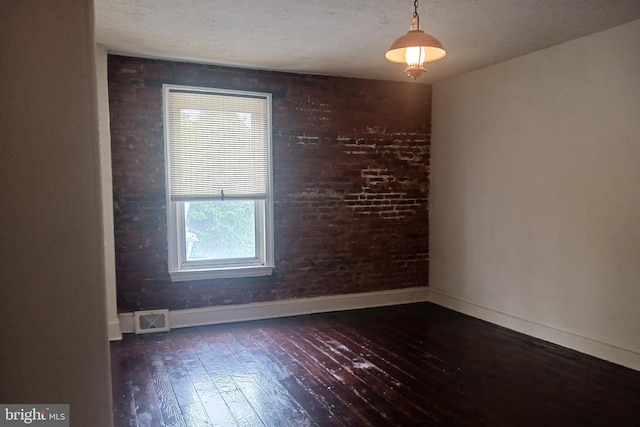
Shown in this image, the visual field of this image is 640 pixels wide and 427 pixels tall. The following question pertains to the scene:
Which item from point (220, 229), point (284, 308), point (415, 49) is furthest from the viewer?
point (284, 308)

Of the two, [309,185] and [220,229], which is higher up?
[309,185]

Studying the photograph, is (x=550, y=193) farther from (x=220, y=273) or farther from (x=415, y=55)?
(x=220, y=273)

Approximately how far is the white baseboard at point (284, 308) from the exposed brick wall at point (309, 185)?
8 cm

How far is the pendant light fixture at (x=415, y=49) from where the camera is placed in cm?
255

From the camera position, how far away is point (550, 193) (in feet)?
14.0

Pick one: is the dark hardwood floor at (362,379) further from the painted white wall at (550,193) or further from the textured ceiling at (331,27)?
the textured ceiling at (331,27)

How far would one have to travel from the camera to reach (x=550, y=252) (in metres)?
4.28

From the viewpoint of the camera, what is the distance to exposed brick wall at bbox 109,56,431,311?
14.7ft

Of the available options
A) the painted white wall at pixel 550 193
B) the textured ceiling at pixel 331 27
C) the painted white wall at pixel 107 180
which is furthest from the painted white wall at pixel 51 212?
the painted white wall at pixel 550 193

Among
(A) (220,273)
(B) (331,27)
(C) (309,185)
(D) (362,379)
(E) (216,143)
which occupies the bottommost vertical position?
(D) (362,379)

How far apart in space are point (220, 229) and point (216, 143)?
923mm

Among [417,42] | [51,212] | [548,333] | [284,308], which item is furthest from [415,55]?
[284,308]

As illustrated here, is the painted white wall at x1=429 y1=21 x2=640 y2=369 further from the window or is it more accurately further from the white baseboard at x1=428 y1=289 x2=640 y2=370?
the window

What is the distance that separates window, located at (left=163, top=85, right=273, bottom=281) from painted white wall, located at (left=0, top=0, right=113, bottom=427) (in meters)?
3.57
